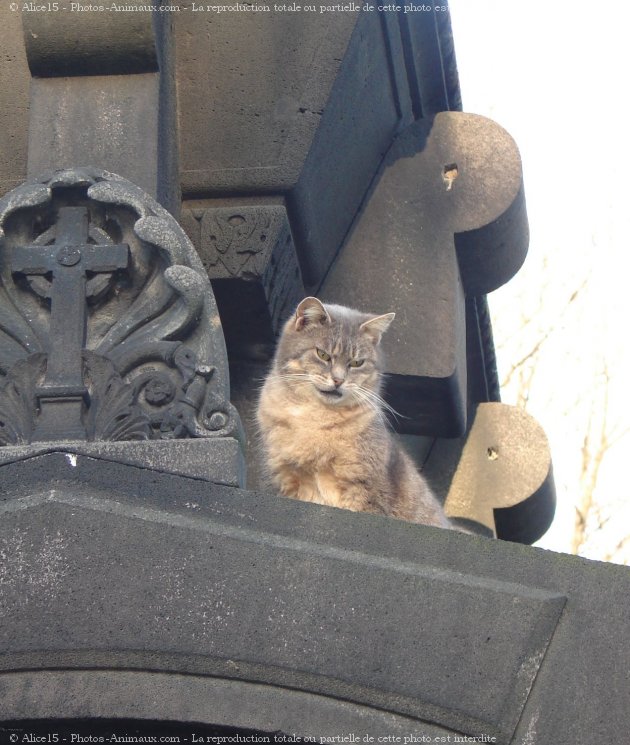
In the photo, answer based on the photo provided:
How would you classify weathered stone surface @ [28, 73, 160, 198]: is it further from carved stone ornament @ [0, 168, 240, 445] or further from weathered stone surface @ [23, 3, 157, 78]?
carved stone ornament @ [0, 168, 240, 445]

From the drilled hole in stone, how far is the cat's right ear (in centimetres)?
120

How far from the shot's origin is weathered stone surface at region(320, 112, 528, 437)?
7.14 meters

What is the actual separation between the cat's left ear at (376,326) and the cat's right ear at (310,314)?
0.62 feet

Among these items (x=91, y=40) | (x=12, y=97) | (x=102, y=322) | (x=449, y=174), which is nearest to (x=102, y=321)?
(x=102, y=322)

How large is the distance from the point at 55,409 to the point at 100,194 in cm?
86

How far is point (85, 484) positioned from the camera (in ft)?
14.9

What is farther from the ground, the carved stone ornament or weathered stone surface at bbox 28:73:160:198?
weathered stone surface at bbox 28:73:160:198

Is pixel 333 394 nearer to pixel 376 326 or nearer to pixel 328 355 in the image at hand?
pixel 328 355

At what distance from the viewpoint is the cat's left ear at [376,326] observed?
22.1 ft

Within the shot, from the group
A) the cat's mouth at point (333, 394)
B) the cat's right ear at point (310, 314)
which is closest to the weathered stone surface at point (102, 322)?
the cat's right ear at point (310, 314)

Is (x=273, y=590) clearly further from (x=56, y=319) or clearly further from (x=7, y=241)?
(x=7, y=241)

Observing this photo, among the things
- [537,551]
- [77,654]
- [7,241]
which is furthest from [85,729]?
[7,241]

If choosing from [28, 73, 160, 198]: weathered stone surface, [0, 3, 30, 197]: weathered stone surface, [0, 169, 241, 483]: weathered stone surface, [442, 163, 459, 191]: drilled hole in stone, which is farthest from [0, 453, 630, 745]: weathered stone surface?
[442, 163, 459, 191]: drilled hole in stone

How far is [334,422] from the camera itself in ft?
21.7
